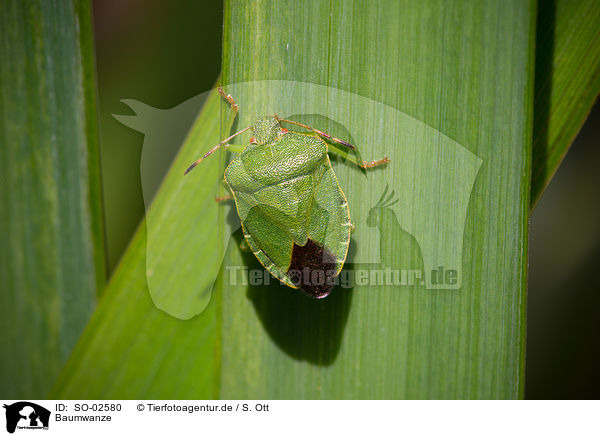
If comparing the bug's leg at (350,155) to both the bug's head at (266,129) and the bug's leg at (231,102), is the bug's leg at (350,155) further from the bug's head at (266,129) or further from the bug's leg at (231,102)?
the bug's leg at (231,102)

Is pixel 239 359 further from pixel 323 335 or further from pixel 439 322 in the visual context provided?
pixel 439 322

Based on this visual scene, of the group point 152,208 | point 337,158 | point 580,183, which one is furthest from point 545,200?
point 152,208

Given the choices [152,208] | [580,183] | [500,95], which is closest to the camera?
[500,95]

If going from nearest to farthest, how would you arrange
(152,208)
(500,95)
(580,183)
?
(500,95) → (152,208) → (580,183)

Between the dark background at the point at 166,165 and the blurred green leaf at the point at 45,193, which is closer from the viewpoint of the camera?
the blurred green leaf at the point at 45,193

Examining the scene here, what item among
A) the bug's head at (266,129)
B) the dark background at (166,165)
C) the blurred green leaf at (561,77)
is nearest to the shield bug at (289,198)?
the bug's head at (266,129)

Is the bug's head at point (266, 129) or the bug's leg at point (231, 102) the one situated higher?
the bug's leg at point (231, 102)

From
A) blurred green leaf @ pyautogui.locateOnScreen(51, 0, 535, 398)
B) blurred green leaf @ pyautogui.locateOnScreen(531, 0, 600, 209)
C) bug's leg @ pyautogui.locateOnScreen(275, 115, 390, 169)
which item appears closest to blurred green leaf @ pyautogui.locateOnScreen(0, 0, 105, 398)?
blurred green leaf @ pyautogui.locateOnScreen(51, 0, 535, 398)
